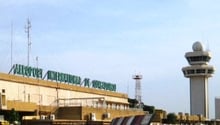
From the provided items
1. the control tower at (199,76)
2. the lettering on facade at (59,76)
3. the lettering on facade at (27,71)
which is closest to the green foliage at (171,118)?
the lettering on facade at (59,76)

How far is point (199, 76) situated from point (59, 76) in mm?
76930

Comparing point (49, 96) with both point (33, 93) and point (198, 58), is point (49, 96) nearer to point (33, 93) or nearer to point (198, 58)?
point (33, 93)

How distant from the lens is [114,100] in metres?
106

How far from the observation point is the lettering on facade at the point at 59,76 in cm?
7394

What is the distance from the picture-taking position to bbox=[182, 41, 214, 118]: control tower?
150500mm

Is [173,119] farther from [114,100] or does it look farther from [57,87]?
[57,87]

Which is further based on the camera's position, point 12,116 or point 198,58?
point 198,58

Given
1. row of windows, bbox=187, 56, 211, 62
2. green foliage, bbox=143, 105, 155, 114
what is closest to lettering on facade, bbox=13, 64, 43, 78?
green foliage, bbox=143, 105, 155, 114

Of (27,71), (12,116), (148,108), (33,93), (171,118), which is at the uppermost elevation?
(27,71)

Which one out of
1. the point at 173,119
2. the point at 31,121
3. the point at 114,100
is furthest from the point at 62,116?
the point at 173,119

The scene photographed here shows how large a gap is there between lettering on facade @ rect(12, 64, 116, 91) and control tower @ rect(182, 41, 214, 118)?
167 ft

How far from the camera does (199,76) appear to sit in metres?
152

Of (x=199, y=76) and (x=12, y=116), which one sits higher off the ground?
(x=199, y=76)

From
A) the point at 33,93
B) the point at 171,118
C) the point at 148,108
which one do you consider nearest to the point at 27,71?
the point at 33,93
